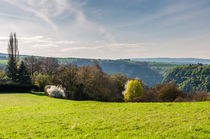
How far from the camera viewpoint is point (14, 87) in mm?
55594

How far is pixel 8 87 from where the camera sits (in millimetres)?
54750

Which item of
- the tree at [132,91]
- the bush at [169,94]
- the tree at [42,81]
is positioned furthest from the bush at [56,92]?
the bush at [169,94]

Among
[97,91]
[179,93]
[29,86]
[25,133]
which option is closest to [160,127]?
[25,133]

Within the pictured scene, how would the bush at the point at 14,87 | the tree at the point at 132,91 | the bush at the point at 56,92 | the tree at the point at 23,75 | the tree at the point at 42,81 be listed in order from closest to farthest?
1. the bush at the point at 56,92
2. the tree at the point at 132,91
3. the bush at the point at 14,87
4. the tree at the point at 42,81
5. the tree at the point at 23,75

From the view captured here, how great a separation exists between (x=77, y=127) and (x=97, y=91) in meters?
42.5

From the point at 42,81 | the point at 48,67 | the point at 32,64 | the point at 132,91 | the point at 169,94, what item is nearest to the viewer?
the point at 169,94

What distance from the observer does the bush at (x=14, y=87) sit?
54000mm

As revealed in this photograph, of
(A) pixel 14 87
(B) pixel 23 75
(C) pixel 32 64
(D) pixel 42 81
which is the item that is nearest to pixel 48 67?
(C) pixel 32 64

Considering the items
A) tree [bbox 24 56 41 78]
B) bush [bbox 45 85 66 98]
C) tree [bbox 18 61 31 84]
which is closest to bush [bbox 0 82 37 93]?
tree [bbox 18 61 31 84]

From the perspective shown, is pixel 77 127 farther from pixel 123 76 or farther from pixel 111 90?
pixel 123 76

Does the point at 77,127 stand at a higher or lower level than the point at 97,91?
higher

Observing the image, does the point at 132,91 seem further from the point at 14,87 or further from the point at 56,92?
the point at 14,87

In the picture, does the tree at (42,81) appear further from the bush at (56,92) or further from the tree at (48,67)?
the tree at (48,67)

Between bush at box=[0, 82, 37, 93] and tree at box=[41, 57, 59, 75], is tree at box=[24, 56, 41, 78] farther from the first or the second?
bush at box=[0, 82, 37, 93]
